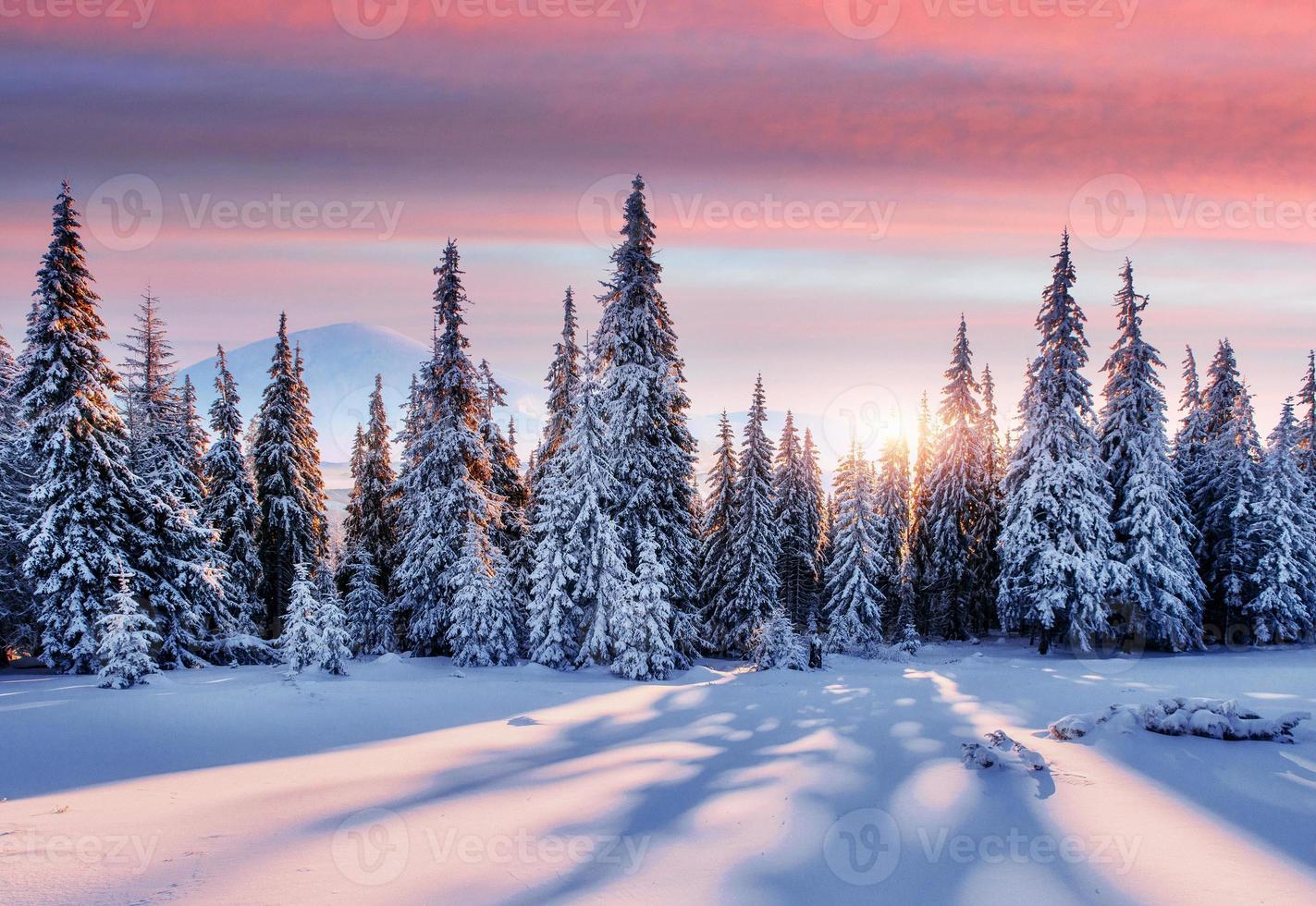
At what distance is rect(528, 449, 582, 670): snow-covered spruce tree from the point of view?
22688 millimetres

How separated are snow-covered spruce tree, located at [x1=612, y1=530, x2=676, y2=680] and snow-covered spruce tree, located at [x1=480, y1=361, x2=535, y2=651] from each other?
16.9ft

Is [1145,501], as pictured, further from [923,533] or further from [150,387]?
[150,387]

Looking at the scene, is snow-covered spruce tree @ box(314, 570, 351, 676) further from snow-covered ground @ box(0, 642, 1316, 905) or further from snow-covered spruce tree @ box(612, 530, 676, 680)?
snow-covered spruce tree @ box(612, 530, 676, 680)

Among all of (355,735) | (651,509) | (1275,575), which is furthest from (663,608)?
(1275,575)

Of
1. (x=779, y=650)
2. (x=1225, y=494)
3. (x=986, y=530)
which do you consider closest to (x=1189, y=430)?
(x=1225, y=494)

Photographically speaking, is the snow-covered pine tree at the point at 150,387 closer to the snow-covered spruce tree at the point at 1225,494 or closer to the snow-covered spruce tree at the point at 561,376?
the snow-covered spruce tree at the point at 561,376

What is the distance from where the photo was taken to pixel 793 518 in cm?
4316

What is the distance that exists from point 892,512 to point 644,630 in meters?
27.6

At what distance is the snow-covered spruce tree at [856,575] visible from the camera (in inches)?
1320

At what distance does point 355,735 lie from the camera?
39.2ft

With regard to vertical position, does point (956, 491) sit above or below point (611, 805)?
above

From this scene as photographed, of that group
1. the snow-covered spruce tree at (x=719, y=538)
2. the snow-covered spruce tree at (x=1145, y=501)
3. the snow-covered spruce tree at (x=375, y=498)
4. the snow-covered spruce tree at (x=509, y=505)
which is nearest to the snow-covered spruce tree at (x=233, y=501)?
the snow-covered spruce tree at (x=375, y=498)

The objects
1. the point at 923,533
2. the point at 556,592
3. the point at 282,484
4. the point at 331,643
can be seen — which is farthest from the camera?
the point at 923,533

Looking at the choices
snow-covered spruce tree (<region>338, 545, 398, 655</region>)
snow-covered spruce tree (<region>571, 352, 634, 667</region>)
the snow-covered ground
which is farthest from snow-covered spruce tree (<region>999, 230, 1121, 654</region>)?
snow-covered spruce tree (<region>338, 545, 398, 655</region>)
